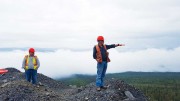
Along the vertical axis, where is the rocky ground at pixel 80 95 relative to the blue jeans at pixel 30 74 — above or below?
below

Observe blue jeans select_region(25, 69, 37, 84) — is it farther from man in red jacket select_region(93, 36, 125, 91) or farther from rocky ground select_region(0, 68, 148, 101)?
man in red jacket select_region(93, 36, 125, 91)

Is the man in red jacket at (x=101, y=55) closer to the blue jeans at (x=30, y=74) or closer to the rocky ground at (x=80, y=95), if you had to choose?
the rocky ground at (x=80, y=95)

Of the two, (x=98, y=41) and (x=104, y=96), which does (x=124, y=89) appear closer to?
(x=104, y=96)

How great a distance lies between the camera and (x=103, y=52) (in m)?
22.3

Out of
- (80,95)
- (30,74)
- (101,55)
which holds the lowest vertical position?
(80,95)

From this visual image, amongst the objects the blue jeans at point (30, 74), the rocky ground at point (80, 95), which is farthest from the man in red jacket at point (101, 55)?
the blue jeans at point (30, 74)

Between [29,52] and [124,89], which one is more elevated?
[29,52]

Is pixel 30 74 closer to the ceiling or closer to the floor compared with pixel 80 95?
closer to the ceiling

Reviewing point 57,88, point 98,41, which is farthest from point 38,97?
point 57,88

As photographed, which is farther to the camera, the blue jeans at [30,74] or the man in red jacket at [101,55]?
the blue jeans at [30,74]

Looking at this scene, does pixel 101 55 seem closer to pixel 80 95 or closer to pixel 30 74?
pixel 80 95

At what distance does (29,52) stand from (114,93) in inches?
291

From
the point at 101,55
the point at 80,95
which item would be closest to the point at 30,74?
the point at 80,95

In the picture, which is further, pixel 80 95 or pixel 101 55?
pixel 80 95
